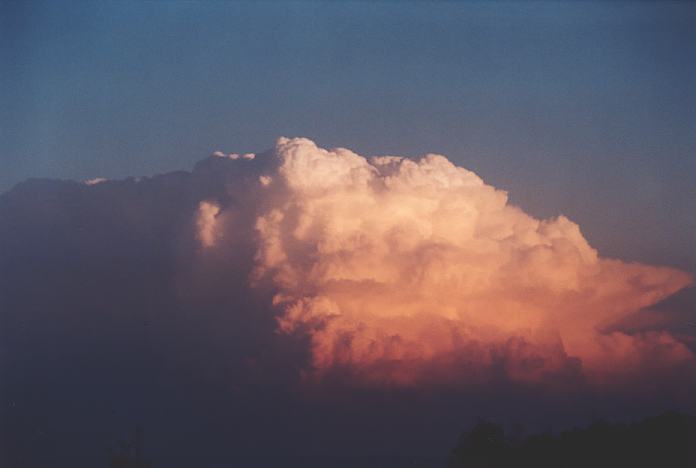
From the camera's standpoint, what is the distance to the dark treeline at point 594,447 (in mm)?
103000

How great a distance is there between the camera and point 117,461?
13662 centimetres

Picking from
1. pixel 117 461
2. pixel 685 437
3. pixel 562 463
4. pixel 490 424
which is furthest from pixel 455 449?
pixel 117 461

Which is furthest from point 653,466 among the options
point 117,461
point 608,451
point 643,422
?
point 117,461

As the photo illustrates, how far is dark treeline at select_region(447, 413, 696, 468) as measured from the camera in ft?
338

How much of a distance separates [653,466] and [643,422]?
49.0ft

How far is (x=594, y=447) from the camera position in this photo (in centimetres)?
10869

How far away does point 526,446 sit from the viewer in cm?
11819

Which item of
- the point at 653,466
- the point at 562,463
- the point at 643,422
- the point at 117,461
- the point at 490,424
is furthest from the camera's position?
the point at 117,461

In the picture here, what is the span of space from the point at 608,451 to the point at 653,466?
6.68m

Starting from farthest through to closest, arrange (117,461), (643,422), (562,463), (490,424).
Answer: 1. (117,461)
2. (490,424)
3. (643,422)
4. (562,463)

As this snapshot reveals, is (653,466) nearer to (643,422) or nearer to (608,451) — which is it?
(608,451)

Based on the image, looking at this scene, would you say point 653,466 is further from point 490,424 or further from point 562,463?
point 490,424

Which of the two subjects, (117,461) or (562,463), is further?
(117,461)

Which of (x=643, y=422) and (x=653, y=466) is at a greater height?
(x=643, y=422)
